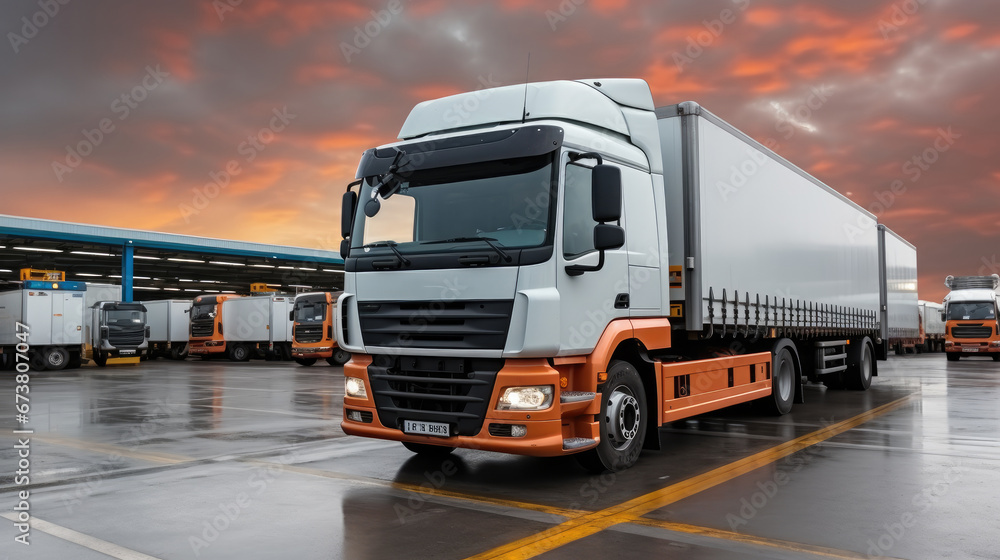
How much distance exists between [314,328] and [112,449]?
23.0 m

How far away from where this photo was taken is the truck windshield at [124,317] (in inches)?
1335

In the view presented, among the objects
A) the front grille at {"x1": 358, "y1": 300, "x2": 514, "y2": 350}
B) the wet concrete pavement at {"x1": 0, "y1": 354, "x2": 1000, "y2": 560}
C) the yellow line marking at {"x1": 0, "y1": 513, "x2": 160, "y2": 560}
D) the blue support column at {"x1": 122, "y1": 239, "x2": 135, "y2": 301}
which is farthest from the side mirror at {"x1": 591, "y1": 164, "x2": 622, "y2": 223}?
the blue support column at {"x1": 122, "y1": 239, "x2": 135, "y2": 301}

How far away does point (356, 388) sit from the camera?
714cm

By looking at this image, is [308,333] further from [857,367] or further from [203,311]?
[857,367]

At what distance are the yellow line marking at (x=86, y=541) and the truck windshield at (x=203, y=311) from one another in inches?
1410

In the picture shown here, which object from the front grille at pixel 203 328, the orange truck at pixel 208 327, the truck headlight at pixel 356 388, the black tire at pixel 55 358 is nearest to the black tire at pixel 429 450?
the truck headlight at pixel 356 388

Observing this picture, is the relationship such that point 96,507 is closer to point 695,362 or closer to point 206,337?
point 695,362

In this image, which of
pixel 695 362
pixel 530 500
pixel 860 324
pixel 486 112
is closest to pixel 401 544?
pixel 530 500

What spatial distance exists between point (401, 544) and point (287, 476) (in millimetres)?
2684

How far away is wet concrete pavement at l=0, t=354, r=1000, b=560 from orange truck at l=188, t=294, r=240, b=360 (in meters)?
29.1

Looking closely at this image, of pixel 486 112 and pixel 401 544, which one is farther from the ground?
pixel 486 112

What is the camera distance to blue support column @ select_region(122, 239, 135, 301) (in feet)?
124

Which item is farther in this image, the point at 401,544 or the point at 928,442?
the point at 928,442

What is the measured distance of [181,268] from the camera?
50.9 m
